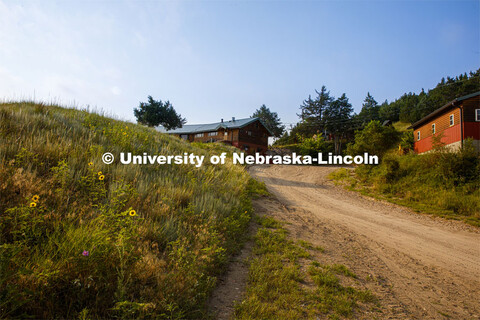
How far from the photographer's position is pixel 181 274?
312 cm

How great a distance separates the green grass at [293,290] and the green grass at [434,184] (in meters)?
8.76

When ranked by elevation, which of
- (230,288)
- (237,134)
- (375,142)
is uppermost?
(237,134)

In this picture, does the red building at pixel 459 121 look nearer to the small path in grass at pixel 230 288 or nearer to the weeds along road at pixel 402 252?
the weeds along road at pixel 402 252

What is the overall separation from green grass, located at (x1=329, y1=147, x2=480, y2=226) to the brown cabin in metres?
27.9

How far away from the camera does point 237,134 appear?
42.2 metres

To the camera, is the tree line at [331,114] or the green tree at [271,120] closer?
the tree line at [331,114]

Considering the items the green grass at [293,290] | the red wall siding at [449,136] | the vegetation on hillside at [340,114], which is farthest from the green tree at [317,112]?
the green grass at [293,290]

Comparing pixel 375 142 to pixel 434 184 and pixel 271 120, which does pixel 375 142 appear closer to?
pixel 434 184

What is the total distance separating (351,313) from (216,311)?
2.08 m

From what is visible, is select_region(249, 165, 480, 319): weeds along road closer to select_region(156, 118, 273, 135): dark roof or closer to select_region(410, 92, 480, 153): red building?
select_region(410, 92, 480, 153): red building

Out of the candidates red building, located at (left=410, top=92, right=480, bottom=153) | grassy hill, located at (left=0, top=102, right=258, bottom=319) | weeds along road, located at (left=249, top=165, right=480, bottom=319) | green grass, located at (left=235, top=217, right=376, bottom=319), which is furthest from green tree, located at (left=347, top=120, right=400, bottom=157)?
grassy hill, located at (left=0, top=102, right=258, bottom=319)

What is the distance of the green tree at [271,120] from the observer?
7415 cm

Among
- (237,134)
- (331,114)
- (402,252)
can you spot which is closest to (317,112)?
(331,114)

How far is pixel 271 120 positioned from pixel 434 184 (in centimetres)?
6616
